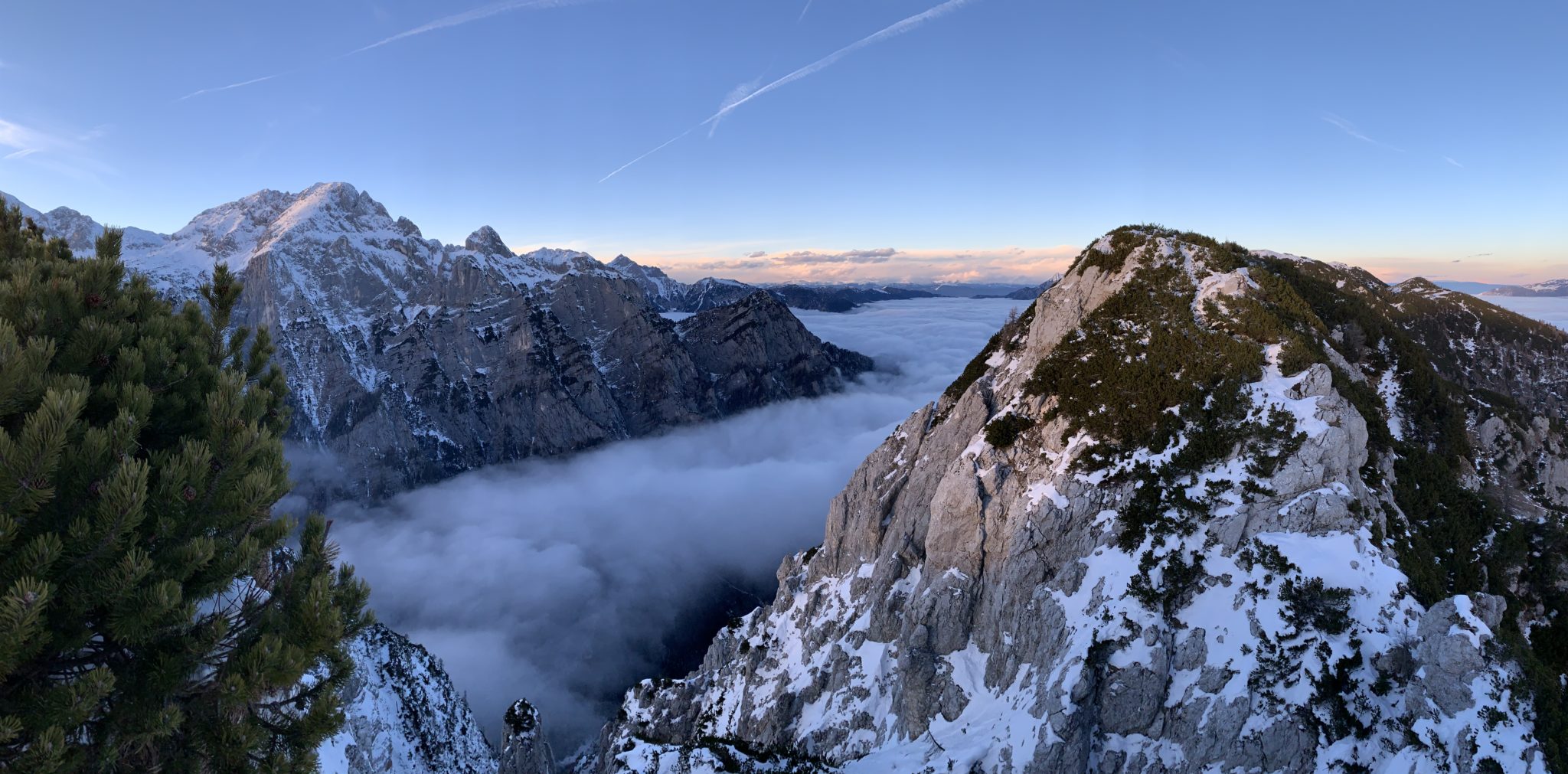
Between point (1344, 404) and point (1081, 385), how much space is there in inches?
470

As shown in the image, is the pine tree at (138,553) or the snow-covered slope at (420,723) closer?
the pine tree at (138,553)

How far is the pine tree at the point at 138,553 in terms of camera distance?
5.32m

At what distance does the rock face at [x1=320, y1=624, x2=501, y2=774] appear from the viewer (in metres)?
46.3

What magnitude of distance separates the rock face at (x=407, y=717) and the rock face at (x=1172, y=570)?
74.8 feet

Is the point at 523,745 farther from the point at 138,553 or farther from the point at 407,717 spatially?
the point at 138,553

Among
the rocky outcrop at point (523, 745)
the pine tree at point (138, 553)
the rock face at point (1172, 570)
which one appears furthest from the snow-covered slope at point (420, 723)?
the pine tree at point (138, 553)

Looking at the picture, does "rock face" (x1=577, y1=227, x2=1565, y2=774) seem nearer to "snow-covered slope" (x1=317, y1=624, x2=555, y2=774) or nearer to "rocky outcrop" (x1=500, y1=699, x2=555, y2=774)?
"snow-covered slope" (x1=317, y1=624, x2=555, y2=774)

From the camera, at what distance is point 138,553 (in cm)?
579

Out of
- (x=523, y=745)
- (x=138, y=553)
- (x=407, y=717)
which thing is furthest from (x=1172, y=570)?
(x=407, y=717)

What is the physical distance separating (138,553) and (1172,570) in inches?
1312

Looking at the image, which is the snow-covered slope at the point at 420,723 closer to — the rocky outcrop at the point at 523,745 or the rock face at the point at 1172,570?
the rocky outcrop at the point at 523,745

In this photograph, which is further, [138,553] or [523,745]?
[523,745]

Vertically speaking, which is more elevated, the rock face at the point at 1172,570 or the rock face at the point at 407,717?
the rock face at the point at 1172,570

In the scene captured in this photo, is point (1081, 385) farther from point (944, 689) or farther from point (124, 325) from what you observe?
point (124, 325)
